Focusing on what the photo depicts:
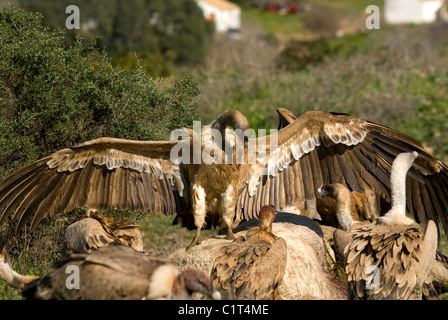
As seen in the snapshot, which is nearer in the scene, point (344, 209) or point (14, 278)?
point (14, 278)

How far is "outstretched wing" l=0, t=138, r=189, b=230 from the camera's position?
800 centimetres

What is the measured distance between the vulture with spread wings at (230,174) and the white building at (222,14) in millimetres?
47411

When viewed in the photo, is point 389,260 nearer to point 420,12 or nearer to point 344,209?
point 344,209

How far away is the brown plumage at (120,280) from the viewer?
18.9 feet

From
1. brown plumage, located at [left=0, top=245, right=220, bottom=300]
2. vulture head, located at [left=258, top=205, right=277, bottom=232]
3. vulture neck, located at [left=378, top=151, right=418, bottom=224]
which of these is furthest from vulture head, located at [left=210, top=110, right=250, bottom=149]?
brown plumage, located at [left=0, top=245, right=220, bottom=300]

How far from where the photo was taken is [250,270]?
6562 mm

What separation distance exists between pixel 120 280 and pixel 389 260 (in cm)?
239

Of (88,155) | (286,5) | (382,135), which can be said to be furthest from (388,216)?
Result: (286,5)

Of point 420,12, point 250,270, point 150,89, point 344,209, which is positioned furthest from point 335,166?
point 420,12

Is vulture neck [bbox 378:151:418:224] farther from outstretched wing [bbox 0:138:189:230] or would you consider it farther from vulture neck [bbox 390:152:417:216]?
outstretched wing [bbox 0:138:189:230]

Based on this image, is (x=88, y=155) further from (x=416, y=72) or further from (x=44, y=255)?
(x=416, y=72)

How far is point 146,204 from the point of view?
863 centimetres

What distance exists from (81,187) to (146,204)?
794 mm

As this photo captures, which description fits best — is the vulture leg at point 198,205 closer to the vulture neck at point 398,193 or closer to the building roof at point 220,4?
the vulture neck at point 398,193
